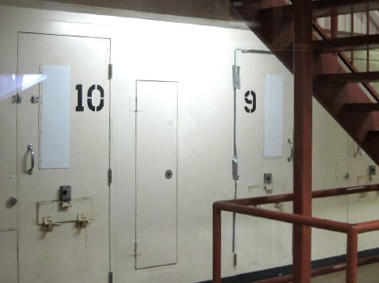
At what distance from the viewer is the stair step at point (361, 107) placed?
305 cm

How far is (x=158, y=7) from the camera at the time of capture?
125 inches

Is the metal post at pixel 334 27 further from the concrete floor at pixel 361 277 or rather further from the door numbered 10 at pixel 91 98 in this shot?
the concrete floor at pixel 361 277

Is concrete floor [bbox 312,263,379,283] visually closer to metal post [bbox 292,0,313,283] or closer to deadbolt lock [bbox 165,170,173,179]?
deadbolt lock [bbox 165,170,173,179]

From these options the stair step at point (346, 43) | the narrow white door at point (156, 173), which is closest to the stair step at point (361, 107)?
the stair step at point (346, 43)

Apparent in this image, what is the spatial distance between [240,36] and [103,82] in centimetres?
123

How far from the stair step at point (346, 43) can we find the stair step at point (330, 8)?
0.16m

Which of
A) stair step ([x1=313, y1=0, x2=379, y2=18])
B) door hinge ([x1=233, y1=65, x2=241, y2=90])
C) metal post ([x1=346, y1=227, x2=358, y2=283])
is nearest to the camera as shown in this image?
metal post ([x1=346, y1=227, x2=358, y2=283])

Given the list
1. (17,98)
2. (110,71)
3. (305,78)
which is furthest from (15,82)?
(305,78)

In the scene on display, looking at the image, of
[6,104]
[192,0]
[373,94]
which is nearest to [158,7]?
[192,0]

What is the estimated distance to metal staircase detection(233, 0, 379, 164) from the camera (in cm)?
276

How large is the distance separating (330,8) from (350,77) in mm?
407

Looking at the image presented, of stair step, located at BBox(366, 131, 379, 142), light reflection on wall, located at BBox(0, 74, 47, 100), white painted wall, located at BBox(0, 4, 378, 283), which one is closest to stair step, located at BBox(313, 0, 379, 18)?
stair step, located at BBox(366, 131, 379, 142)

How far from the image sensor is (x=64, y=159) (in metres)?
3.49

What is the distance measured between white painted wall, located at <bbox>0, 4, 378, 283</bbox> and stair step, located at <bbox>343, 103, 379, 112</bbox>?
879 mm
